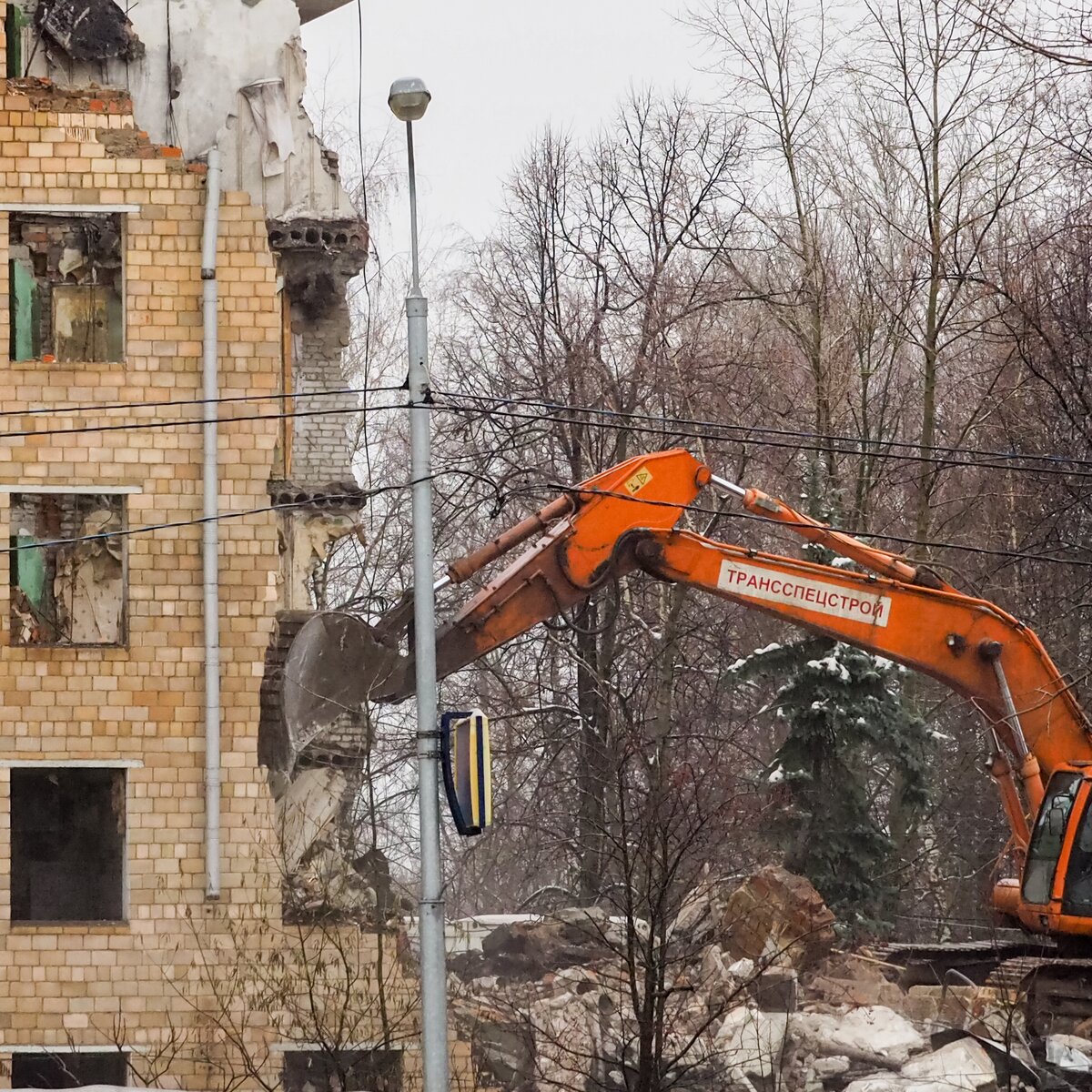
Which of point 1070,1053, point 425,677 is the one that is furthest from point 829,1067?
point 425,677

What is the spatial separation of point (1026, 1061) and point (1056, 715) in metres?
3.30

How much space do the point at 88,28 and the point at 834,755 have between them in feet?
42.0

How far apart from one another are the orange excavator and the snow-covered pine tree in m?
5.63

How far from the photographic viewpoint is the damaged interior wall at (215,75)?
58.3 feet

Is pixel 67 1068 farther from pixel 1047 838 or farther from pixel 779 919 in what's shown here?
pixel 1047 838

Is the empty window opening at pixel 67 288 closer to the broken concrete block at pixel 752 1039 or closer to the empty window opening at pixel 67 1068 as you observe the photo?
the empty window opening at pixel 67 1068

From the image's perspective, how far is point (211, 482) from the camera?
16234mm

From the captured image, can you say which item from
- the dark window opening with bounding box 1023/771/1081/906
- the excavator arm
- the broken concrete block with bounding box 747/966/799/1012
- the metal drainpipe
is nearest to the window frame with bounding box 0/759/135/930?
the metal drainpipe

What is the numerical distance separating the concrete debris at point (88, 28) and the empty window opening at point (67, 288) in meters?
2.48

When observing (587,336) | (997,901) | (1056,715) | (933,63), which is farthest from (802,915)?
(933,63)

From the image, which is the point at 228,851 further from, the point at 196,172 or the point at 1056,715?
the point at 1056,715

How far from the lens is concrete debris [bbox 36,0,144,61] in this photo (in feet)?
58.5

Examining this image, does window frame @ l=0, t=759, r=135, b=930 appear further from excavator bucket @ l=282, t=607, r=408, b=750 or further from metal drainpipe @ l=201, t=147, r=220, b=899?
excavator bucket @ l=282, t=607, r=408, b=750

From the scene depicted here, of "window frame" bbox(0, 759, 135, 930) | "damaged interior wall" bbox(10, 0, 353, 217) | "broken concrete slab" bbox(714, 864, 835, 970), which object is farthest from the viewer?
"broken concrete slab" bbox(714, 864, 835, 970)
